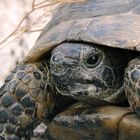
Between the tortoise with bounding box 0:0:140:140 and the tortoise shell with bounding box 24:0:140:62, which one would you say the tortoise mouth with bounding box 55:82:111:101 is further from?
the tortoise shell with bounding box 24:0:140:62

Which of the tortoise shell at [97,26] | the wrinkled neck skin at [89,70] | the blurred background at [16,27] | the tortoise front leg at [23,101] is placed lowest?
the blurred background at [16,27]

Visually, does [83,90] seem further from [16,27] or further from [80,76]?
[16,27]

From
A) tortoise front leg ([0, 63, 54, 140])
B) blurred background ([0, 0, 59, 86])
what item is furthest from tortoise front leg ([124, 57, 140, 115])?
blurred background ([0, 0, 59, 86])

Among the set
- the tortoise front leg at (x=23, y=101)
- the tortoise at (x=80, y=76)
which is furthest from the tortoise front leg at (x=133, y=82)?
the tortoise front leg at (x=23, y=101)

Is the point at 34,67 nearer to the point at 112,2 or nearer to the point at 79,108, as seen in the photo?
the point at 79,108

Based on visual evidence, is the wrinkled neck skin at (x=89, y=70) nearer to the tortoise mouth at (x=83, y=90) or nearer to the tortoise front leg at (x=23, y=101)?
the tortoise mouth at (x=83, y=90)

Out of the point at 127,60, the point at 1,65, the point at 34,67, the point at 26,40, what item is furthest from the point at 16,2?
the point at 127,60
